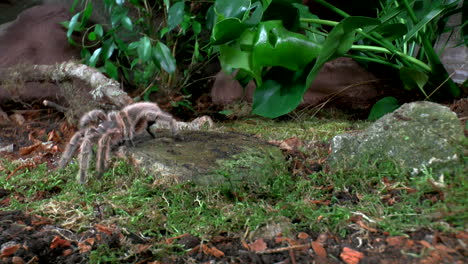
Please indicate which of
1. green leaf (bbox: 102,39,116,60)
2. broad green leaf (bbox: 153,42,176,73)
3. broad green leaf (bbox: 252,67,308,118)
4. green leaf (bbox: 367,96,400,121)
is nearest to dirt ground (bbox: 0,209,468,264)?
broad green leaf (bbox: 252,67,308,118)

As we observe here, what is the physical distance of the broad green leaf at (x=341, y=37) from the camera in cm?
159

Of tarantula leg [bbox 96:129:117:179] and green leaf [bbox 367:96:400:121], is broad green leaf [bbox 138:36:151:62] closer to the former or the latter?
tarantula leg [bbox 96:129:117:179]

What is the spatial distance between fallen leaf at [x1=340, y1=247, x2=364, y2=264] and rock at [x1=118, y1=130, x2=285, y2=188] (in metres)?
0.53

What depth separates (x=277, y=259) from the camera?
97 centimetres

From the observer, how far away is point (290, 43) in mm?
1833

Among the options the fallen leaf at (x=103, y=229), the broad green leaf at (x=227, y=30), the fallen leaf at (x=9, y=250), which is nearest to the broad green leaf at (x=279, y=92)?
the broad green leaf at (x=227, y=30)

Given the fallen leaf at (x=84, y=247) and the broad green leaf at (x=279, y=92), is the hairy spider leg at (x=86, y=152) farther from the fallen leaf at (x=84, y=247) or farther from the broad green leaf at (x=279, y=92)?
the broad green leaf at (x=279, y=92)

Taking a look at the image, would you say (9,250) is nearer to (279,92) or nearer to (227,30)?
(227,30)

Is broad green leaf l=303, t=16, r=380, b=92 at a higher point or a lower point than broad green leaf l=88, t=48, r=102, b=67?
higher

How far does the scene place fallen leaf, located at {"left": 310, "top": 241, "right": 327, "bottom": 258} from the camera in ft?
3.16

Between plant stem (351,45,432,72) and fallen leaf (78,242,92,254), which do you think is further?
plant stem (351,45,432,72)

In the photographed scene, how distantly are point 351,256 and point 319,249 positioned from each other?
0.08m

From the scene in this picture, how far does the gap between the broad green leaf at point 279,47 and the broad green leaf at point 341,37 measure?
0.13 m

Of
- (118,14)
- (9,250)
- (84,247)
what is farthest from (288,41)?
(118,14)
